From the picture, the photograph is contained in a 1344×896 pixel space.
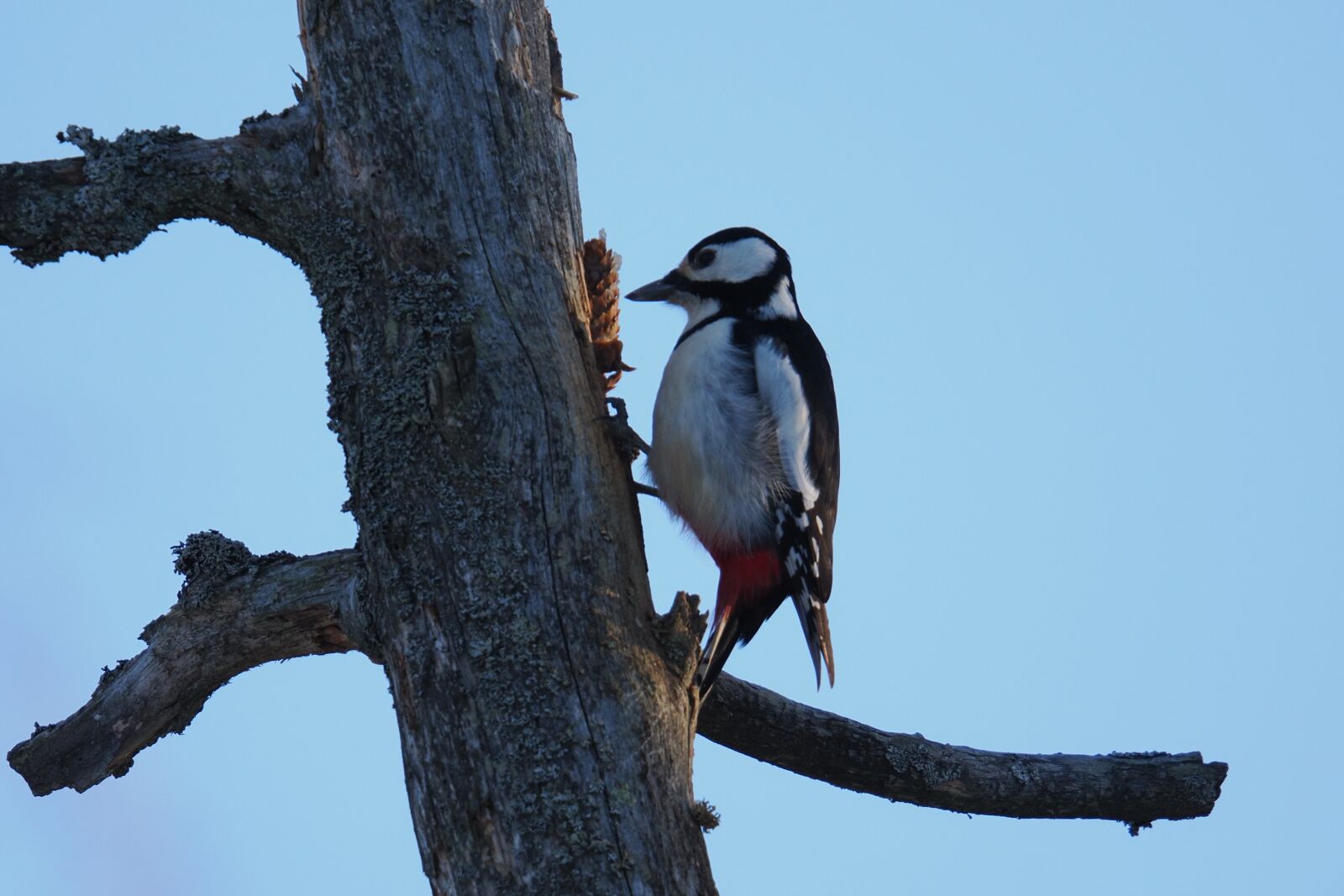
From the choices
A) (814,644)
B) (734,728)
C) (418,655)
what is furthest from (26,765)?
→ (814,644)

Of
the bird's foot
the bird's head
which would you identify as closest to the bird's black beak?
the bird's head

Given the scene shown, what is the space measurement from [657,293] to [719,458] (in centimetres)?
85

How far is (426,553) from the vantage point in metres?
2.74

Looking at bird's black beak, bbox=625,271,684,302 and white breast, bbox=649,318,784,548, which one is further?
bird's black beak, bbox=625,271,684,302

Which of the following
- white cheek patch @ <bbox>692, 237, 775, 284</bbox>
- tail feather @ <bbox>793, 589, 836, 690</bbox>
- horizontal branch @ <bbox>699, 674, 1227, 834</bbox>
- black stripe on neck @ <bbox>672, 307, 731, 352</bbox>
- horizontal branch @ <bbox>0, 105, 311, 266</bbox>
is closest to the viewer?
horizontal branch @ <bbox>0, 105, 311, 266</bbox>

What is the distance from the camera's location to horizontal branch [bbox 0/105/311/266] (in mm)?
3025

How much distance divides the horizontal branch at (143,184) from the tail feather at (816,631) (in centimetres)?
173

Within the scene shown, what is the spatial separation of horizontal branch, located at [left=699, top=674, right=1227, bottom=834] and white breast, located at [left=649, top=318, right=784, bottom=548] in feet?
2.11

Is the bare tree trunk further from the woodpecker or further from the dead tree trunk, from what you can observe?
the woodpecker

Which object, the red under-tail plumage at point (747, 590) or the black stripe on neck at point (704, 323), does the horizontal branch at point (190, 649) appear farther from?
the black stripe on neck at point (704, 323)

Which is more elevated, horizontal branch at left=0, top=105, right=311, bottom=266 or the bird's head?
the bird's head

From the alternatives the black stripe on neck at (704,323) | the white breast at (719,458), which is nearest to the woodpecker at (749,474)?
the white breast at (719,458)

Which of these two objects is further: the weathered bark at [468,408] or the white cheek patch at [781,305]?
the white cheek patch at [781,305]

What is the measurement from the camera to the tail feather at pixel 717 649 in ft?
10.9
